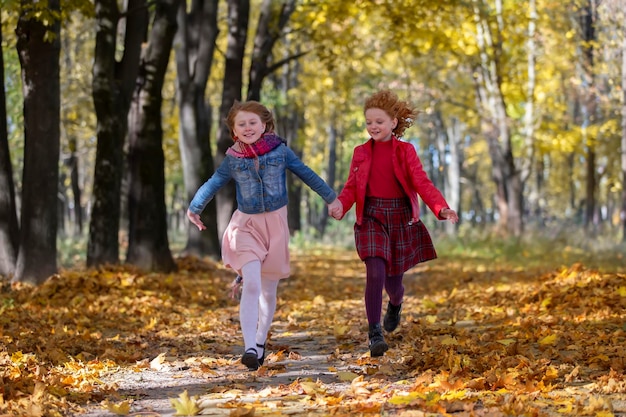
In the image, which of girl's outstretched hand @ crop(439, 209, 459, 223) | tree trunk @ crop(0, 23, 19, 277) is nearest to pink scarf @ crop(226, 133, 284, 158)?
girl's outstretched hand @ crop(439, 209, 459, 223)

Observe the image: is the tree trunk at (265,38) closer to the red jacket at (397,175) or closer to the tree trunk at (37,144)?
the tree trunk at (37,144)

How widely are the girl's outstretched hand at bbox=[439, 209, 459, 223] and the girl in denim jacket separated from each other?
0.81 m

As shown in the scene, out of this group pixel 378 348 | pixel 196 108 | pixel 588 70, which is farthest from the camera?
pixel 588 70

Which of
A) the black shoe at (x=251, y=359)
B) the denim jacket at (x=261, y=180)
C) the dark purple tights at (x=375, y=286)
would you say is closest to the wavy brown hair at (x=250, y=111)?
the denim jacket at (x=261, y=180)

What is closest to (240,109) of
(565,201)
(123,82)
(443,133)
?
(123,82)

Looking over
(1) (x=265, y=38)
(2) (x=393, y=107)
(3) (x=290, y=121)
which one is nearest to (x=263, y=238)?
(2) (x=393, y=107)

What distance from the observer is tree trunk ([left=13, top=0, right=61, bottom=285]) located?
11.6 metres

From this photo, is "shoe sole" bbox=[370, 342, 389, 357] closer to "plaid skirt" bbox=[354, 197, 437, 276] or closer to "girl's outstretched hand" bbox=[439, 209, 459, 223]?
"plaid skirt" bbox=[354, 197, 437, 276]

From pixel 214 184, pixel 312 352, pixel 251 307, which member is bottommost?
pixel 312 352

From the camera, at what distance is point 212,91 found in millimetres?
35500

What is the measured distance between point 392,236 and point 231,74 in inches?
Result: 464

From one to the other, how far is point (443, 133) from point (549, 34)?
17.0m

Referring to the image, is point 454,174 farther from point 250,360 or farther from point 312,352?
point 250,360

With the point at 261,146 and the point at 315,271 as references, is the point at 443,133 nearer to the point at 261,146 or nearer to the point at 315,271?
the point at 315,271
